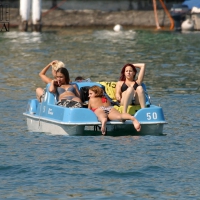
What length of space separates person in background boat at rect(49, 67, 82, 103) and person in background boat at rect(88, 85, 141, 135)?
34 cm

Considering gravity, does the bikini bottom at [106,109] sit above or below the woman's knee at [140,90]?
below

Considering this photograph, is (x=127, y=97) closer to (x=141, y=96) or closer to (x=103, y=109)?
(x=141, y=96)

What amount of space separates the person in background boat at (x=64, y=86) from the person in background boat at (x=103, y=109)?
338mm

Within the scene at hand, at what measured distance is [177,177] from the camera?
12.1 metres

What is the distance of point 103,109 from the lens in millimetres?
14797

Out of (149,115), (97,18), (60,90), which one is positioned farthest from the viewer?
(97,18)

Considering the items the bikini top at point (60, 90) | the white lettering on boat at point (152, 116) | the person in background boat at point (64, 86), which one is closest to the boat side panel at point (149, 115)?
the white lettering on boat at point (152, 116)

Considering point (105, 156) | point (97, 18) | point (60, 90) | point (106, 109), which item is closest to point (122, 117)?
point (106, 109)

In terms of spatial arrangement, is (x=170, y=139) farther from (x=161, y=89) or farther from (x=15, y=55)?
(x=15, y=55)

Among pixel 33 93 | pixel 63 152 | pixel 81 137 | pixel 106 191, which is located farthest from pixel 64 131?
pixel 33 93

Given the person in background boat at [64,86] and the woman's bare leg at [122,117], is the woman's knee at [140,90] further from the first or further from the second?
the person in background boat at [64,86]

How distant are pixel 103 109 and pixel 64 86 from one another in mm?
1204

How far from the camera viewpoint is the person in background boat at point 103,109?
14.3m

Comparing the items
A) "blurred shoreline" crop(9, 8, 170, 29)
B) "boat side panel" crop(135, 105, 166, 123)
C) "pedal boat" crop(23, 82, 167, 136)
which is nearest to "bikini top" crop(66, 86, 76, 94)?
"pedal boat" crop(23, 82, 167, 136)
